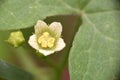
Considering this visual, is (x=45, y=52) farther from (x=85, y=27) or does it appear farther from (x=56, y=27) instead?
(x=85, y=27)

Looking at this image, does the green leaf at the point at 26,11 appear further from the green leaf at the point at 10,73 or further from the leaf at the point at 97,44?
the green leaf at the point at 10,73

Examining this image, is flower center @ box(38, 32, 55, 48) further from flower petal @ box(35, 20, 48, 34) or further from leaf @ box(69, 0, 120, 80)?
leaf @ box(69, 0, 120, 80)

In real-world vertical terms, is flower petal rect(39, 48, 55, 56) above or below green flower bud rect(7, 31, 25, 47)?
below

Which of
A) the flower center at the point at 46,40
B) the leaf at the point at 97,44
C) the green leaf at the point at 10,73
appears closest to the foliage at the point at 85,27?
the leaf at the point at 97,44

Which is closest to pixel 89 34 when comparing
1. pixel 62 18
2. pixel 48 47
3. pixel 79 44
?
pixel 79 44

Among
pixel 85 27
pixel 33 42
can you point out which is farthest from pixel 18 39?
pixel 85 27

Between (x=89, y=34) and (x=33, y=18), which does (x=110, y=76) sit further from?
(x=33, y=18)

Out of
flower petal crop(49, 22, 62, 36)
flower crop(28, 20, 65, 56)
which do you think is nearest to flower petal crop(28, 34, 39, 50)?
flower crop(28, 20, 65, 56)
